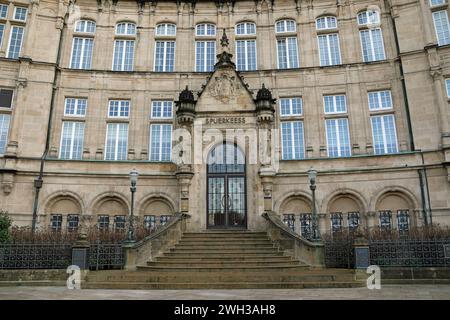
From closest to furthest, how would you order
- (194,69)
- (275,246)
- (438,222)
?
(275,246) < (438,222) < (194,69)

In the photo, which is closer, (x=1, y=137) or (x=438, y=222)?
(x=438, y=222)

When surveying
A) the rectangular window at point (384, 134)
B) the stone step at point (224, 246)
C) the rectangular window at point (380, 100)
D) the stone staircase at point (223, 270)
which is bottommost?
the stone staircase at point (223, 270)

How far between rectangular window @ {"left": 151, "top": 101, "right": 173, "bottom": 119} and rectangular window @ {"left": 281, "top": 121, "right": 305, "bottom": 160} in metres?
7.54

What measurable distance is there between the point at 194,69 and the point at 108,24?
689 centimetres

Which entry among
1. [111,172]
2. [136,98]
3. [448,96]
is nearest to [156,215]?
[111,172]

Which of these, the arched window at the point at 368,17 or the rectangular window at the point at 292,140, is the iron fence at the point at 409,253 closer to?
the rectangular window at the point at 292,140

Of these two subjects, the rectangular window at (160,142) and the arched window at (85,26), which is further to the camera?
the arched window at (85,26)

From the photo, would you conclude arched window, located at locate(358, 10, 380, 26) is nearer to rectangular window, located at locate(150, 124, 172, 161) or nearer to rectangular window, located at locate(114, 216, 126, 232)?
rectangular window, located at locate(150, 124, 172, 161)

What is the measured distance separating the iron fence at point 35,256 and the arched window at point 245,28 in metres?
18.4

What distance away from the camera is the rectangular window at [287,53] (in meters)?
25.1

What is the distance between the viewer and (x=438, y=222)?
20.1 metres

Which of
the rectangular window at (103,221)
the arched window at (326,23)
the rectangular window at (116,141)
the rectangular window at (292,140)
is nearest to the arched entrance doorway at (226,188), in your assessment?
the rectangular window at (292,140)

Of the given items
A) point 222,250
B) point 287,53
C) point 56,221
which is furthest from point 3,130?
point 287,53

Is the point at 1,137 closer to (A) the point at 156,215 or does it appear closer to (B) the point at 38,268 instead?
(A) the point at 156,215
